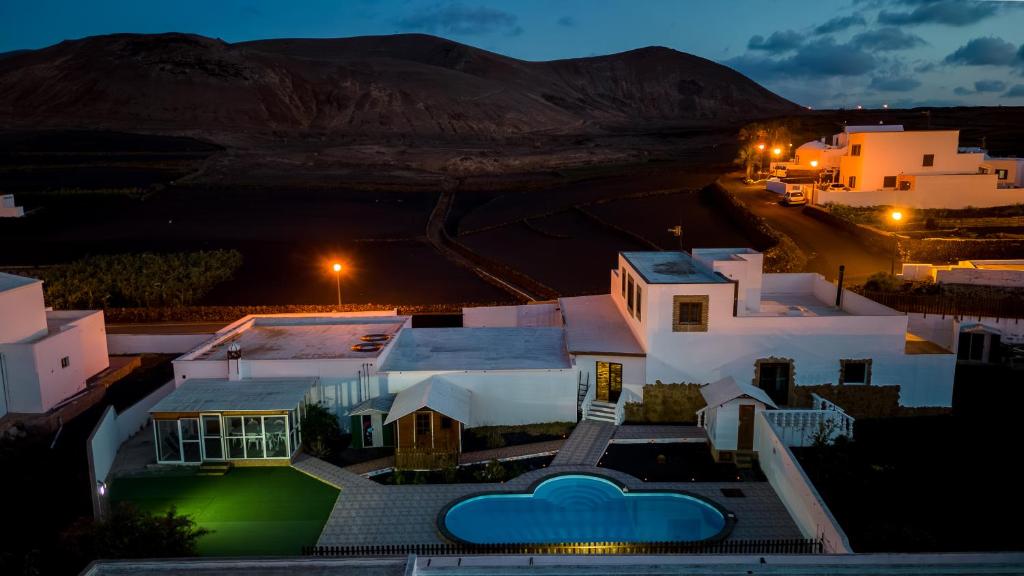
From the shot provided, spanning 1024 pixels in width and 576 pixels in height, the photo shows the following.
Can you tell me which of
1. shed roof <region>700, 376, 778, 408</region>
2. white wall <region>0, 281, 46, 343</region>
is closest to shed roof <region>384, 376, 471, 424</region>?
shed roof <region>700, 376, 778, 408</region>

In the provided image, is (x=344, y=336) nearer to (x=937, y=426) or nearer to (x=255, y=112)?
(x=937, y=426)

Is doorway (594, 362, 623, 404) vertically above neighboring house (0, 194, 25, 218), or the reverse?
neighboring house (0, 194, 25, 218)

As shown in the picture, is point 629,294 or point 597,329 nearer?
point 597,329

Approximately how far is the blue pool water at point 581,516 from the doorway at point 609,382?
391cm

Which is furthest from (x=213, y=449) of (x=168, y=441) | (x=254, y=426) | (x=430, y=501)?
(x=430, y=501)

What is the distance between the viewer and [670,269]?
1980cm

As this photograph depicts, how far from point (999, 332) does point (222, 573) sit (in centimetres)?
2084

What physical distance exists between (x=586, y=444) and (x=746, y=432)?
351 centimetres

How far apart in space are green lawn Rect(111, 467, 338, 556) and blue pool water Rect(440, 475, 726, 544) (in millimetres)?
2732

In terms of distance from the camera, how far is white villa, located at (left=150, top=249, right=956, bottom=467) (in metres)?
15.6

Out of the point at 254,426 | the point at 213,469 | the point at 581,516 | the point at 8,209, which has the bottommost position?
the point at 581,516

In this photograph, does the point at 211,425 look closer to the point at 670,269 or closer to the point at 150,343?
the point at 150,343

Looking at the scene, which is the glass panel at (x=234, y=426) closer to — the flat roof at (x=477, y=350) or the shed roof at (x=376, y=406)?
the shed roof at (x=376, y=406)

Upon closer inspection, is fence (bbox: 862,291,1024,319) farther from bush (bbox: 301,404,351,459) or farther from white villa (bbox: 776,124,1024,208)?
white villa (bbox: 776,124,1024,208)
